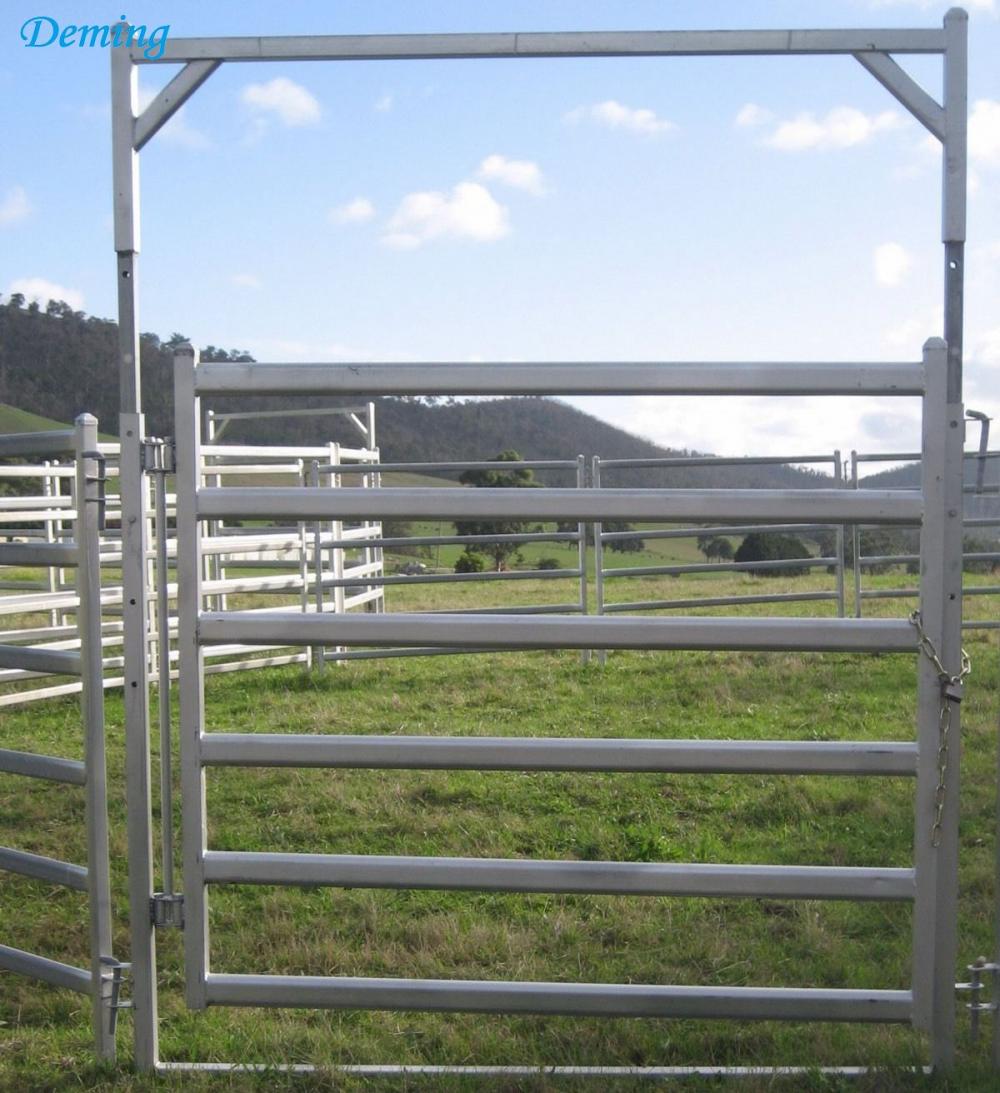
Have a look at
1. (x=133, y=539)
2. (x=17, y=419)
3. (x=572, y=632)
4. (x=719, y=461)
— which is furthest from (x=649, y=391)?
(x=17, y=419)

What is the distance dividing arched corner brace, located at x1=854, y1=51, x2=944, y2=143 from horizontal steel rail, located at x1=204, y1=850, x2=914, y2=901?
5.25 feet

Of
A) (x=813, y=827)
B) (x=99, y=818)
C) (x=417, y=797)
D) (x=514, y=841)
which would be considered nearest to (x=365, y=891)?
(x=514, y=841)

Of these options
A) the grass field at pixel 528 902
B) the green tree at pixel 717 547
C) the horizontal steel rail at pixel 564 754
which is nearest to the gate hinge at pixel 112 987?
the grass field at pixel 528 902

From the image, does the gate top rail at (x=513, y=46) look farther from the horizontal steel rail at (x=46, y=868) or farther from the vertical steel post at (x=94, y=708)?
the horizontal steel rail at (x=46, y=868)

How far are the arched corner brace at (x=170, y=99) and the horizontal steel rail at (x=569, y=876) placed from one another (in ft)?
5.29

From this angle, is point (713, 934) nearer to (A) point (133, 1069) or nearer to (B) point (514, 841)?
(B) point (514, 841)

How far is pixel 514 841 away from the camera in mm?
4070

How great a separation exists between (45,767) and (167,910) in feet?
1.55

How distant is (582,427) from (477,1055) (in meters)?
44.6

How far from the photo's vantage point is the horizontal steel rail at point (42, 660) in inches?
101

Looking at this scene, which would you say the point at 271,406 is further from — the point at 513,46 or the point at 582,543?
the point at 513,46

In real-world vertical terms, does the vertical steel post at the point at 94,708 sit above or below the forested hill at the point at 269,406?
below

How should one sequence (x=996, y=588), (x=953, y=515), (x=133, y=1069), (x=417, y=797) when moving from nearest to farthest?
(x=953, y=515) → (x=133, y=1069) → (x=417, y=797) → (x=996, y=588)

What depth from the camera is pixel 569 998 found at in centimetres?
243
